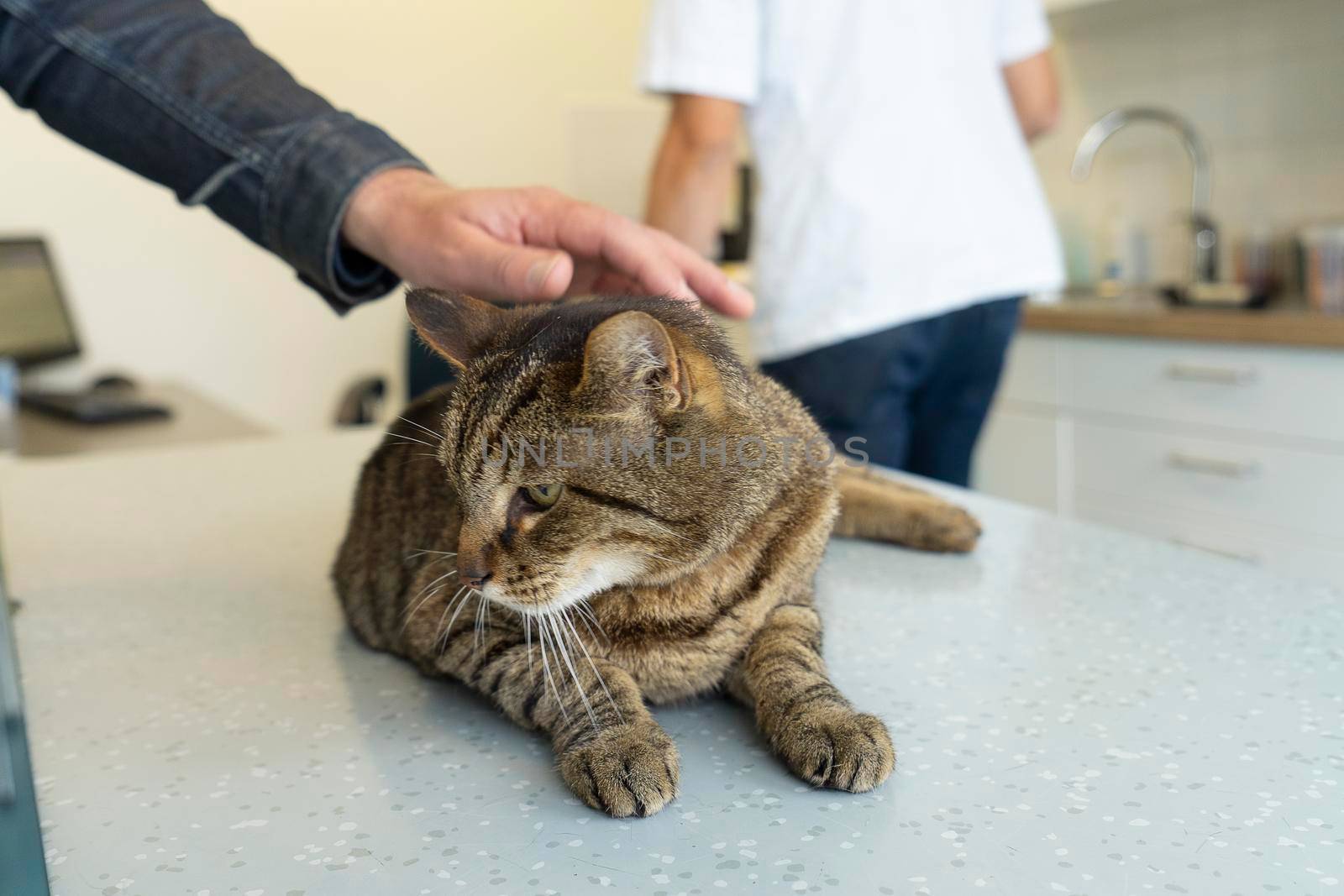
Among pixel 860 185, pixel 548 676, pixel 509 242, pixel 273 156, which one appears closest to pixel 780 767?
pixel 548 676

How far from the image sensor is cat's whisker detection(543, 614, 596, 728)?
0.67 meters

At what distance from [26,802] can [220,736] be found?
15 cm

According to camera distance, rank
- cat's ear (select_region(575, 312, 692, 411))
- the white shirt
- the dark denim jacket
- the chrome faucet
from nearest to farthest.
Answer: cat's ear (select_region(575, 312, 692, 411)) → the dark denim jacket → the white shirt → the chrome faucet

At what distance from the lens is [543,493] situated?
70cm

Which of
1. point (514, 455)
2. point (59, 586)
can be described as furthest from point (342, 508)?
point (514, 455)

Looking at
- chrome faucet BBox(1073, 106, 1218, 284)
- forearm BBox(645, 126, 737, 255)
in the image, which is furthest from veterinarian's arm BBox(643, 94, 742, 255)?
chrome faucet BBox(1073, 106, 1218, 284)

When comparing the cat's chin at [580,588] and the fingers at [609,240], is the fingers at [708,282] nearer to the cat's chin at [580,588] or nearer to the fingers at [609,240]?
the fingers at [609,240]

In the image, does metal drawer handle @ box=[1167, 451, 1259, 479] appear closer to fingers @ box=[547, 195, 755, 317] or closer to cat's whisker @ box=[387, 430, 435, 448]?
fingers @ box=[547, 195, 755, 317]

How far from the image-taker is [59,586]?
1.01 m

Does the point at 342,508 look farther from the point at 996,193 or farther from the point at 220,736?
the point at 996,193

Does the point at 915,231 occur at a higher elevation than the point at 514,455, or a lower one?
higher

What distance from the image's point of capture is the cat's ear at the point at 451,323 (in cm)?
79

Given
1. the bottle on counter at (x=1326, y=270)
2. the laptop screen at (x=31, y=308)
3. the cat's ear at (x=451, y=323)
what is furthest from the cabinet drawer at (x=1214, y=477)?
the laptop screen at (x=31, y=308)

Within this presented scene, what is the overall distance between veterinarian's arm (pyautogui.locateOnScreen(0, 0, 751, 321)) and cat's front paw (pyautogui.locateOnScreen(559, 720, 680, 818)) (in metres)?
0.44
